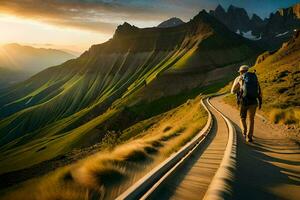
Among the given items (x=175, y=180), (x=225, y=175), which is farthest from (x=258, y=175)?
(x=175, y=180)

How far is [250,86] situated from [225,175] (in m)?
6.53

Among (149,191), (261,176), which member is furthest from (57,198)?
(261,176)

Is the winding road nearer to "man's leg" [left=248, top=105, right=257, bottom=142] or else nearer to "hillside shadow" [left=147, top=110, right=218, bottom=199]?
"hillside shadow" [left=147, top=110, right=218, bottom=199]

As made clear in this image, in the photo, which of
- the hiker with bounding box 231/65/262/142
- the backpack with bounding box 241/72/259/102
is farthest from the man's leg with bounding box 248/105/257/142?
the backpack with bounding box 241/72/259/102

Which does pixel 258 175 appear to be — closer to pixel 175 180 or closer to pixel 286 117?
pixel 175 180

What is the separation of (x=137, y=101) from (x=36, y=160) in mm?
46465

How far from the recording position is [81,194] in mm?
7242

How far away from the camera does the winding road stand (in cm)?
651

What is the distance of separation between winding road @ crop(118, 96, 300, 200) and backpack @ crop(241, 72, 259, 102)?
178 centimetres

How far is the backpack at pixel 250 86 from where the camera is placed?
12.9m

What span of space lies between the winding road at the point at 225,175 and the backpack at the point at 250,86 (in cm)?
178

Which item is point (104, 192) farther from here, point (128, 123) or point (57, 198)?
point (128, 123)

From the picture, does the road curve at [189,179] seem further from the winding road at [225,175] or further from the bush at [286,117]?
the bush at [286,117]

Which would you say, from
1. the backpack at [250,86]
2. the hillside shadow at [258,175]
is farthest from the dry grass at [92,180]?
the backpack at [250,86]
